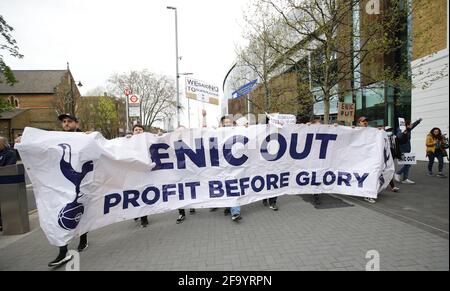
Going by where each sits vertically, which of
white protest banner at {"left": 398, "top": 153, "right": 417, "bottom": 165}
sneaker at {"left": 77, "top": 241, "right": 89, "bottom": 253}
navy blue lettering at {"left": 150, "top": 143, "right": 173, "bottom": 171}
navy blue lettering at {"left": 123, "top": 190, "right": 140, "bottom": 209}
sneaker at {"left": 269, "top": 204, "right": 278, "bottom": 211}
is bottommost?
sneaker at {"left": 77, "top": 241, "right": 89, "bottom": 253}

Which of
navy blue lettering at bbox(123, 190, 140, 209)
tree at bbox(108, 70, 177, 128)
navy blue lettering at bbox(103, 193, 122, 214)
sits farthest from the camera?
tree at bbox(108, 70, 177, 128)

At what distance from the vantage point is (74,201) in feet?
12.0

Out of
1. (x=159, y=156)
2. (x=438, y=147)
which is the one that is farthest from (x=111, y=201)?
(x=438, y=147)

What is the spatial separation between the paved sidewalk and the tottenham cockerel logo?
1.95 ft

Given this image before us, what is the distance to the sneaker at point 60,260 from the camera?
351cm

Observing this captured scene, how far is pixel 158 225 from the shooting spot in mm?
5090

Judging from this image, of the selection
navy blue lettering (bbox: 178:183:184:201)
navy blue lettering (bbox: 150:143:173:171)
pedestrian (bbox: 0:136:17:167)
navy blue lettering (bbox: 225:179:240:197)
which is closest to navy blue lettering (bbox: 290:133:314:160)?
navy blue lettering (bbox: 225:179:240:197)

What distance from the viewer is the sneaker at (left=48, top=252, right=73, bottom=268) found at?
351 centimetres

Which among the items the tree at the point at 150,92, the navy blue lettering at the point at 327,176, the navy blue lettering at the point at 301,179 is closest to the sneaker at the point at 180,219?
the navy blue lettering at the point at 301,179

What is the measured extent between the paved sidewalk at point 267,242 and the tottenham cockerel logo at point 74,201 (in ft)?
1.95

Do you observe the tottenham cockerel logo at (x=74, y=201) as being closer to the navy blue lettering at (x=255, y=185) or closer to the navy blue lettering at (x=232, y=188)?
the navy blue lettering at (x=232, y=188)

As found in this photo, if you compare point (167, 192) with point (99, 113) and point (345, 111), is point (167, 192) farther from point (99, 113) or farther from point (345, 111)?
point (99, 113)

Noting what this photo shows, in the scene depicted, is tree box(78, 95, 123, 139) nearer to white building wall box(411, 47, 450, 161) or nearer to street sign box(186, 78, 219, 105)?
street sign box(186, 78, 219, 105)
